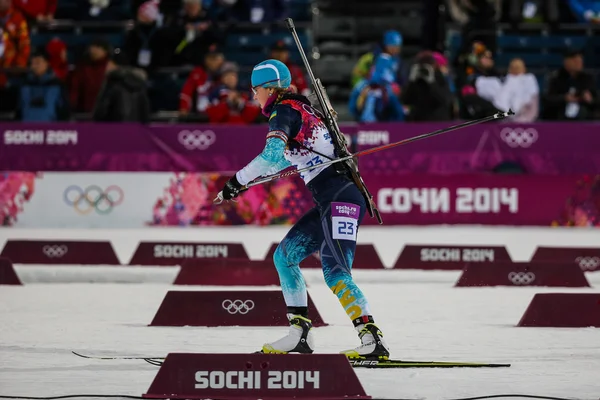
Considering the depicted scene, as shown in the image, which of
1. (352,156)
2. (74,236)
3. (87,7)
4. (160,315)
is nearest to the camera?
(352,156)

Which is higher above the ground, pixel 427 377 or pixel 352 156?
pixel 352 156

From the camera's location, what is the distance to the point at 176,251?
1566 cm

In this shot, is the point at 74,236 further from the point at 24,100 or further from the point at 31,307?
the point at 31,307

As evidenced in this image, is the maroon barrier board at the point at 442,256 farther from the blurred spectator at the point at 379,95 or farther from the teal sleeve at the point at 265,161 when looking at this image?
the teal sleeve at the point at 265,161

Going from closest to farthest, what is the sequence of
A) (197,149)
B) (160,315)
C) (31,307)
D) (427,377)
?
(427,377), (160,315), (31,307), (197,149)

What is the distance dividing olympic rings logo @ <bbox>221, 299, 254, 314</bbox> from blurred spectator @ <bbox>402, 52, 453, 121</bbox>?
9866 millimetres

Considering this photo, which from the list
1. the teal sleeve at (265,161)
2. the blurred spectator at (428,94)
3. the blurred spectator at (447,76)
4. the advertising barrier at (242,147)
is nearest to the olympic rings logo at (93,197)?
the advertising barrier at (242,147)

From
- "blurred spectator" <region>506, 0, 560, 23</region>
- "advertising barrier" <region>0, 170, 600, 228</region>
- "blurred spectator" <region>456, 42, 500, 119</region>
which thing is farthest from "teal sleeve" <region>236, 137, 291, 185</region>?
"blurred spectator" <region>506, 0, 560, 23</region>

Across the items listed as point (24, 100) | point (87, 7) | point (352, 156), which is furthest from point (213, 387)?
point (87, 7)

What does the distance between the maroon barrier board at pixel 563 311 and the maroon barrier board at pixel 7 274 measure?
5.32 m

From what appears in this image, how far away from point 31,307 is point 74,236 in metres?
6.43

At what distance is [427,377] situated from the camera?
8.34 metres

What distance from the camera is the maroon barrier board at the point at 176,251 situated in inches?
609

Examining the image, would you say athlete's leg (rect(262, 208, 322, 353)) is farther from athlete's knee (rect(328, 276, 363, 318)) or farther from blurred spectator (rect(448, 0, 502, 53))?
blurred spectator (rect(448, 0, 502, 53))
